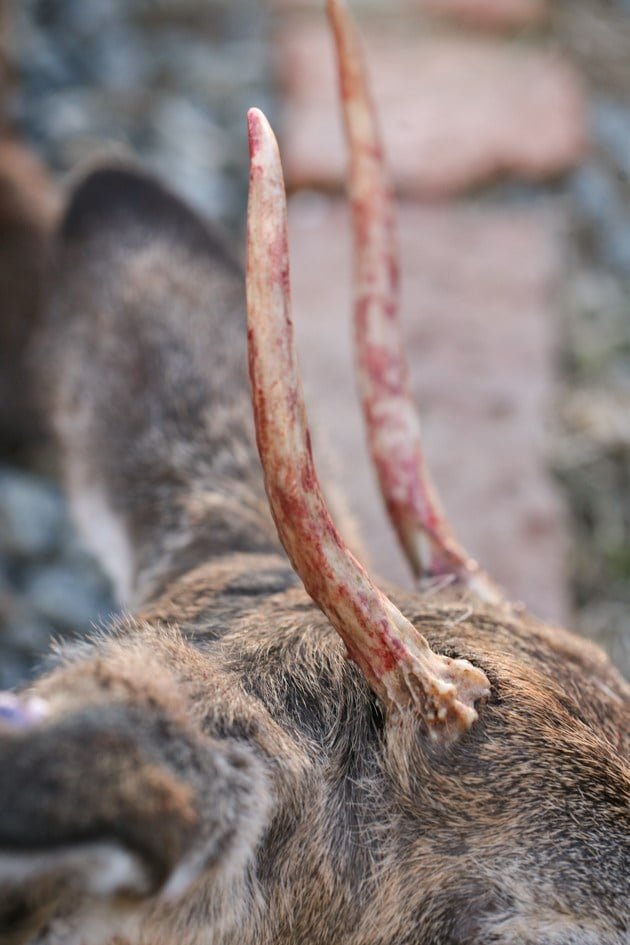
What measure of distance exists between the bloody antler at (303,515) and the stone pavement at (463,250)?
4.66 ft

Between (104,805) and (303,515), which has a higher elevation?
(303,515)

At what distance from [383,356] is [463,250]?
2.59 metres

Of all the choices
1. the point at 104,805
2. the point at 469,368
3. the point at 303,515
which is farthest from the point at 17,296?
the point at 104,805

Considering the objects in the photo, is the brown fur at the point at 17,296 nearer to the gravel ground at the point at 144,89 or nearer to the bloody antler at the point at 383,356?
the gravel ground at the point at 144,89

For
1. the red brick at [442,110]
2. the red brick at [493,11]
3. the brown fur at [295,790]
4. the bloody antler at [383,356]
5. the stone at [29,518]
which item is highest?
the red brick at [493,11]

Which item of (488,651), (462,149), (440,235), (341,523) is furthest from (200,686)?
(462,149)

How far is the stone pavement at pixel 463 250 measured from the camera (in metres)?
3.69

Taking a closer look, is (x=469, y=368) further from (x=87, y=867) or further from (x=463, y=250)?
(x=87, y=867)

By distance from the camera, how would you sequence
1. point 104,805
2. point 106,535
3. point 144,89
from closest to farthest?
point 104,805 → point 106,535 → point 144,89

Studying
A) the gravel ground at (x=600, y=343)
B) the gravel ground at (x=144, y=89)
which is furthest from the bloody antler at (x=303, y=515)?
the gravel ground at (x=144, y=89)

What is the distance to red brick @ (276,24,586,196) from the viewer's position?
494cm

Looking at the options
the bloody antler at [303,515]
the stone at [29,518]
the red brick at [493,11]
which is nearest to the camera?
the bloody antler at [303,515]

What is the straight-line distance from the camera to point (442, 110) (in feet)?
17.3

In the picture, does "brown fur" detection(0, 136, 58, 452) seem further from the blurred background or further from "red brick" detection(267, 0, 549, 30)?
"red brick" detection(267, 0, 549, 30)
